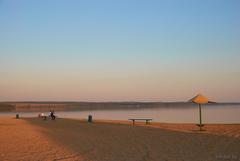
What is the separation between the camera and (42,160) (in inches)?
398

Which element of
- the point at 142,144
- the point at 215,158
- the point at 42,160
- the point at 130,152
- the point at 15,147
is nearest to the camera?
the point at 42,160

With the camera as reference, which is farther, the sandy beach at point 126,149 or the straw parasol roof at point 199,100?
the straw parasol roof at point 199,100

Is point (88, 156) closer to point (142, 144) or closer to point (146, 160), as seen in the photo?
point (146, 160)

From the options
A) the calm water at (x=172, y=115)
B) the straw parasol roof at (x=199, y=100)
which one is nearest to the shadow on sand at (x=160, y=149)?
the straw parasol roof at (x=199, y=100)

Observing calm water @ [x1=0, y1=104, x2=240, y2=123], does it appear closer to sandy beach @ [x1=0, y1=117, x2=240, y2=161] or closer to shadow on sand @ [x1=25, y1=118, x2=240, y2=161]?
shadow on sand @ [x1=25, y1=118, x2=240, y2=161]

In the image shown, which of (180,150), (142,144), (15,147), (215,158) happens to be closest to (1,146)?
(15,147)

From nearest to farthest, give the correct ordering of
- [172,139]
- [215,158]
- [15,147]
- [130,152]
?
[215,158] < [130,152] < [15,147] < [172,139]

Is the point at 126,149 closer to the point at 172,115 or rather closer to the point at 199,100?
the point at 199,100

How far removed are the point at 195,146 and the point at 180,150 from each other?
1260 millimetres

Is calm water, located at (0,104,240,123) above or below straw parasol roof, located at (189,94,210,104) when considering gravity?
below

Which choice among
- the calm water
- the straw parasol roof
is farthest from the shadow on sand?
the calm water

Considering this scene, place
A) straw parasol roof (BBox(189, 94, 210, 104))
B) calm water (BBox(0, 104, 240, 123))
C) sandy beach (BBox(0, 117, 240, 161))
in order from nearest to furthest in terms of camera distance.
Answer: sandy beach (BBox(0, 117, 240, 161)) < straw parasol roof (BBox(189, 94, 210, 104)) < calm water (BBox(0, 104, 240, 123))

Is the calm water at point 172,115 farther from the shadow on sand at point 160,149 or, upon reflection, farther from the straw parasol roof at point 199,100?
the shadow on sand at point 160,149

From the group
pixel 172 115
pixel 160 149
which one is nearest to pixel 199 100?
pixel 160 149
